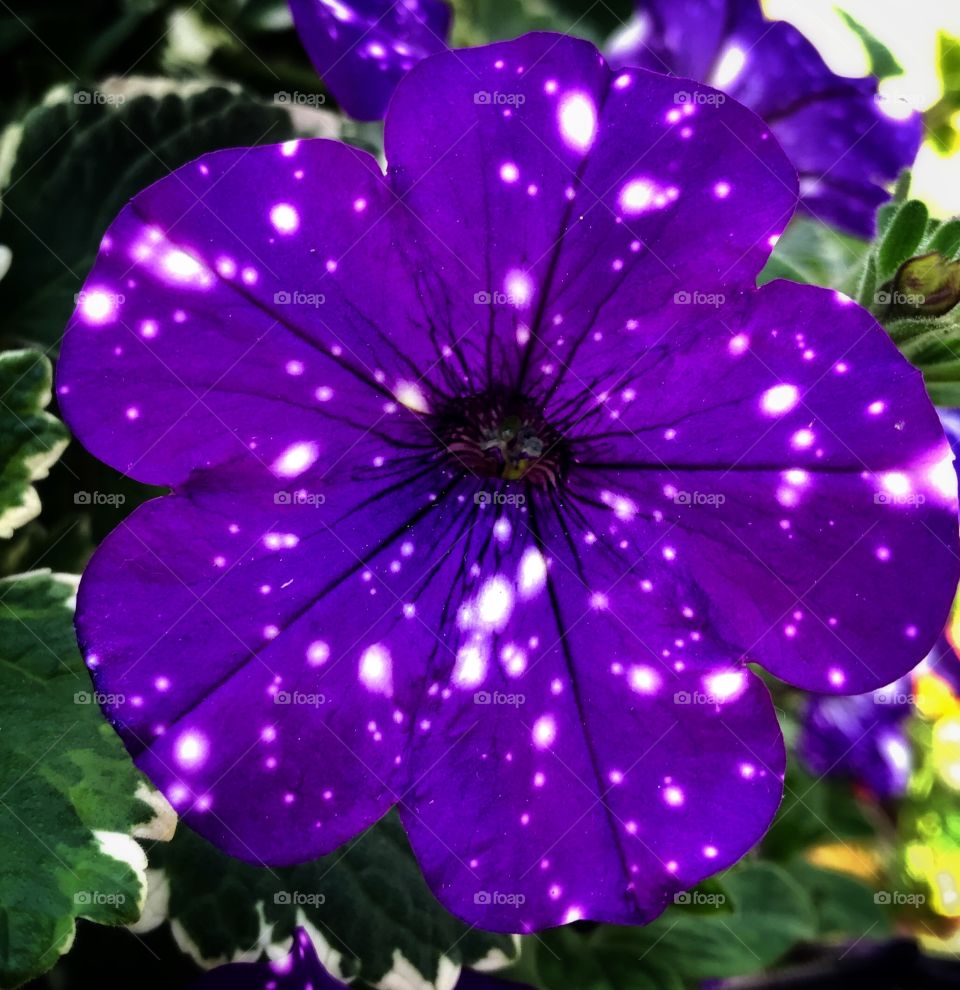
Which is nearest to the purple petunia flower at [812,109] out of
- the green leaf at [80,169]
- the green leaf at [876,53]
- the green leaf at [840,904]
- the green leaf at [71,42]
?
the green leaf at [876,53]

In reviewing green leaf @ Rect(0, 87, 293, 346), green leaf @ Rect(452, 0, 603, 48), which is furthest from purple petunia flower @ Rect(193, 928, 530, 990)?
green leaf @ Rect(452, 0, 603, 48)

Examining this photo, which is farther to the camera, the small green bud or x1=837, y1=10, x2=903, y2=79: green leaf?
x1=837, y1=10, x2=903, y2=79: green leaf

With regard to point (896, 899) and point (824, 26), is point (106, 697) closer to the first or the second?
point (824, 26)

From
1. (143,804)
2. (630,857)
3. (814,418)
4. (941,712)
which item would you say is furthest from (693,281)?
(941,712)

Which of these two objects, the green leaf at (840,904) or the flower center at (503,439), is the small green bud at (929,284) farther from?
the green leaf at (840,904)

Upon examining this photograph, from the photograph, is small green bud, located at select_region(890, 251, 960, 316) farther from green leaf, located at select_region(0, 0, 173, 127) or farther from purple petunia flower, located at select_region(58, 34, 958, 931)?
green leaf, located at select_region(0, 0, 173, 127)

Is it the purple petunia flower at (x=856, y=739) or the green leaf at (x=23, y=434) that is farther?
the purple petunia flower at (x=856, y=739)
